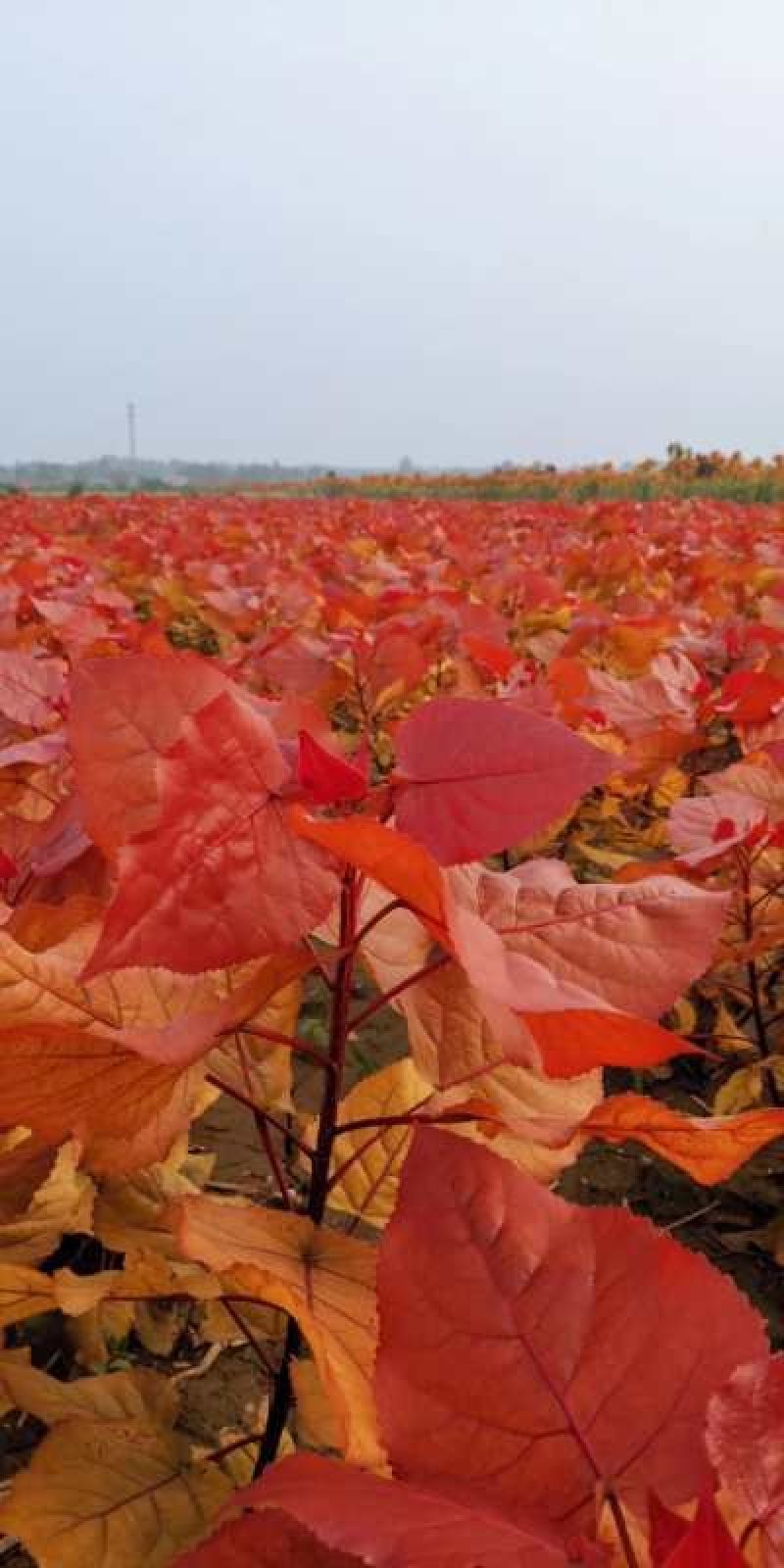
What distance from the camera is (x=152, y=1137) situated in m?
0.71

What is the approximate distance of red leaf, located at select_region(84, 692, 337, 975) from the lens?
55 centimetres

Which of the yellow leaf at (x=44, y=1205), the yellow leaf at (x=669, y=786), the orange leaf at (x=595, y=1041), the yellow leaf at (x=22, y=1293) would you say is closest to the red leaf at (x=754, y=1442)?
the orange leaf at (x=595, y=1041)

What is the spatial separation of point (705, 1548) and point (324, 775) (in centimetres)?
35

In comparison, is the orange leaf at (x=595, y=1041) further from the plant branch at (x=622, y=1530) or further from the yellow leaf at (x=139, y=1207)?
the yellow leaf at (x=139, y=1207)

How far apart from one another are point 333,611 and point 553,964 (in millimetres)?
2982

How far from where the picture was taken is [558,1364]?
532mm

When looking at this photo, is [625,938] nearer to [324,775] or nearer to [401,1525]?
[324,775]

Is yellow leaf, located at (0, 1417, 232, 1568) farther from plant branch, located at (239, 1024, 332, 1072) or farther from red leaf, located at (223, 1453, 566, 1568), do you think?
red leaf, located at (223, 1453, 566, 1568)

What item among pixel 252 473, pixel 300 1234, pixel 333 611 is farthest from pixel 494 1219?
pixel 252 473

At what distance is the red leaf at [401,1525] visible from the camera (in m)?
0.43

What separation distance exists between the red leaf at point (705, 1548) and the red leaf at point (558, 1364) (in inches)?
3.7

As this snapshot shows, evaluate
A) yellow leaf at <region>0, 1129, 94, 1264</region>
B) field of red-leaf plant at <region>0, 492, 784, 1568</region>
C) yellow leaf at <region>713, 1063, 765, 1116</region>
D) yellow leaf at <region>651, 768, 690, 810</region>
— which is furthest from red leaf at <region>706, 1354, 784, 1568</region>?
yellow leaf at <region>651, 768, 690, 810</region>

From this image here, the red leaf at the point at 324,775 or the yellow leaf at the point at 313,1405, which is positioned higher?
the red leaf at the point at 324,775

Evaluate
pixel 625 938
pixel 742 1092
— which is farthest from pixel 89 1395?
pixel 742 1092
